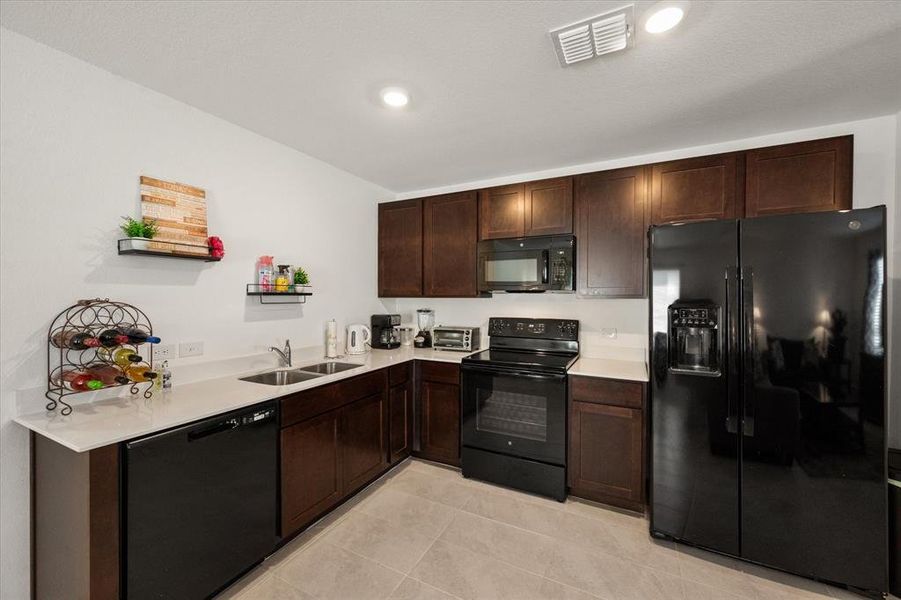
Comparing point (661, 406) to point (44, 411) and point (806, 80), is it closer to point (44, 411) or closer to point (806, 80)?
point (806, 80)

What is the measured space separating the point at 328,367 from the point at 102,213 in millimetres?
1618

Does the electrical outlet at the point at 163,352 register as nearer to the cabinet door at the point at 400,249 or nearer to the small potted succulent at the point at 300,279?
the small potted succulent at the point at 300,279

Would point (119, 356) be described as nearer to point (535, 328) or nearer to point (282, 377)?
point (282, 377)

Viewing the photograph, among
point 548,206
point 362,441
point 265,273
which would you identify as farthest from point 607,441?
point 265,273

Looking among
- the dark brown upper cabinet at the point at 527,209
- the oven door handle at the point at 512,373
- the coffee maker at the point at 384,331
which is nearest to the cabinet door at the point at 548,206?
the dark brown upper cabinet at the point at 527,209

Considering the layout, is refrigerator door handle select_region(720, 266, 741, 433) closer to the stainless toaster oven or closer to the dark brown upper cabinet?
the dark brown upper cabinet

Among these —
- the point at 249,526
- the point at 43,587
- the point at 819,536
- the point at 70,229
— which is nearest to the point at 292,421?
the point at 249,526

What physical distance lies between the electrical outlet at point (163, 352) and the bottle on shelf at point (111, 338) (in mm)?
328

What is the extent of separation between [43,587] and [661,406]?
10.1ft

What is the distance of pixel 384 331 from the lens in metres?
3.65

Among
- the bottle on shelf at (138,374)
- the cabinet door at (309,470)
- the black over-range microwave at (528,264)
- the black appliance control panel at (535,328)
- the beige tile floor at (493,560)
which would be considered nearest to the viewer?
the bottle on shelf at (138,374)

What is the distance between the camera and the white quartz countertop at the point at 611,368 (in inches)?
97.7

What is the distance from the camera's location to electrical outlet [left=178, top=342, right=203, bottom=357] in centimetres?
219

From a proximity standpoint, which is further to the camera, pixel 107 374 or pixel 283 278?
pixel 283 278
